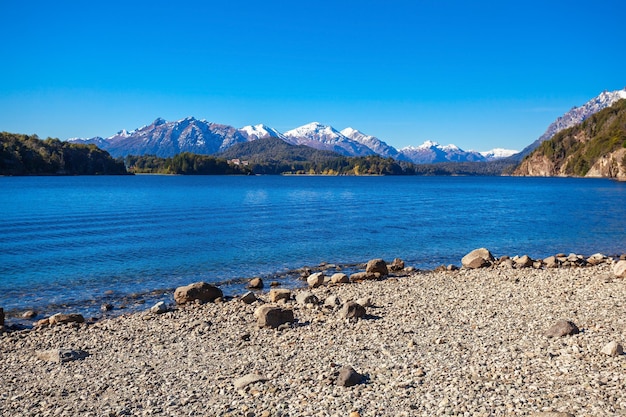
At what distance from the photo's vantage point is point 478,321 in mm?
18266

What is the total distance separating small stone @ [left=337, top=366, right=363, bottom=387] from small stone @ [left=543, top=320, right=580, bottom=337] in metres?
7.09

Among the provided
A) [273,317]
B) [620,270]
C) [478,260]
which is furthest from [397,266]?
[273,317]

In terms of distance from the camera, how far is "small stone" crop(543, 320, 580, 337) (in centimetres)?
1545

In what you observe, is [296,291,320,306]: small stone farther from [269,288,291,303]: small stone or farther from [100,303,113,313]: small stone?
[100,303,113,313]: small stone

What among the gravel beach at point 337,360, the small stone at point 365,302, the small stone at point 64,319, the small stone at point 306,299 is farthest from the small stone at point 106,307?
the small stone at point 365,302

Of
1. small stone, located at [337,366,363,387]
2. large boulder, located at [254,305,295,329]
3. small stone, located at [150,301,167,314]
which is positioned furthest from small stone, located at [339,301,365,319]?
small stone, located at [150,301,167,314]

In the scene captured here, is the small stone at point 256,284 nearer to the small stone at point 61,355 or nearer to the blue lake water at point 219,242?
the blue lake water at point 219,242

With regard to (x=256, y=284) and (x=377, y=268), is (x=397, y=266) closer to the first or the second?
(x=377, y=268)

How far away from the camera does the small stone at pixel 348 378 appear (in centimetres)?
1202

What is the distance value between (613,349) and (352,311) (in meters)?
8.93

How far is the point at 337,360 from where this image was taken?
1438cm

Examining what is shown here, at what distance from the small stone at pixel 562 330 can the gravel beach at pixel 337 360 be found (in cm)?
19

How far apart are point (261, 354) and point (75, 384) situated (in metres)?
5.29

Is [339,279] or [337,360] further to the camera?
[339,279]
